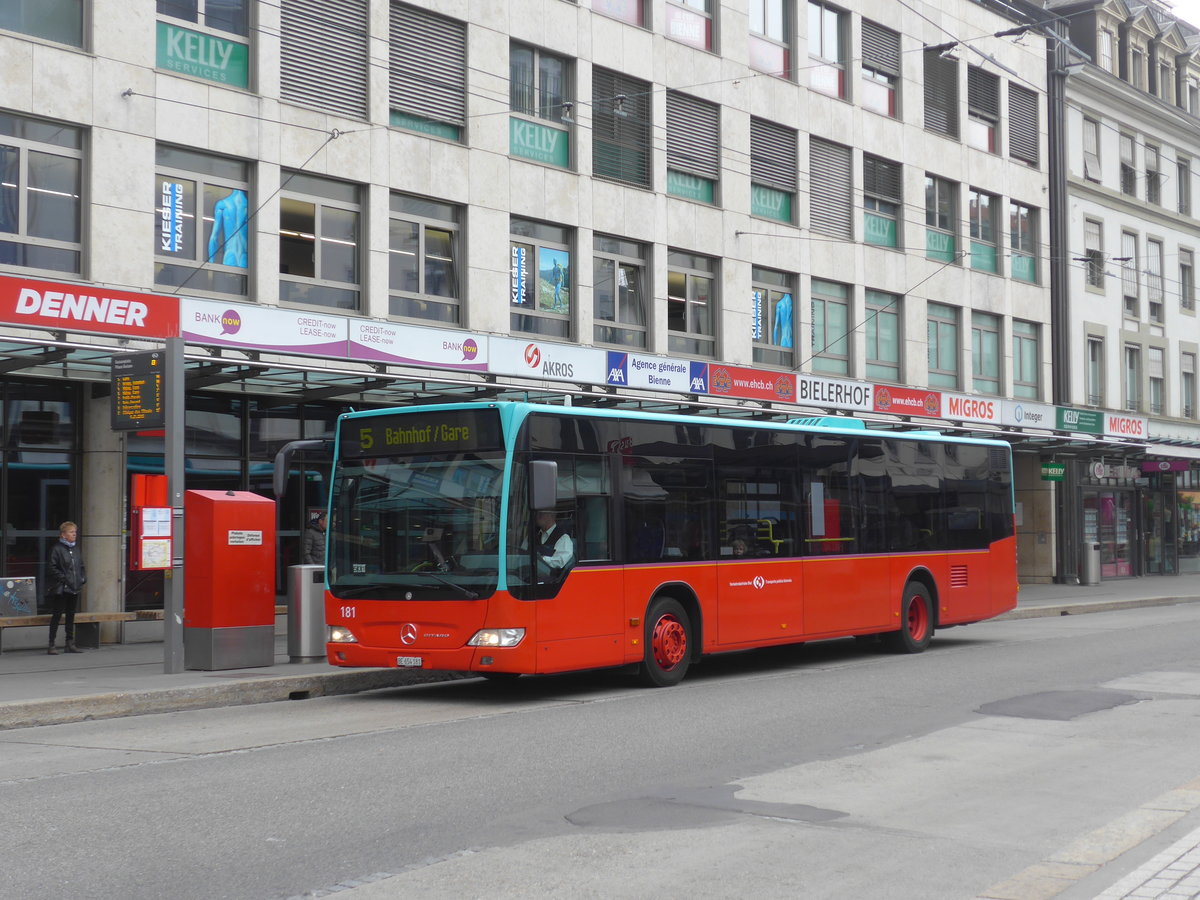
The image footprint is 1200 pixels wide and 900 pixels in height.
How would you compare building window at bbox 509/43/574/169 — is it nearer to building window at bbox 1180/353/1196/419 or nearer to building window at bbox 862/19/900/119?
building window at bbox 862/19/900/119

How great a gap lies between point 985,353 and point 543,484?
26.0m

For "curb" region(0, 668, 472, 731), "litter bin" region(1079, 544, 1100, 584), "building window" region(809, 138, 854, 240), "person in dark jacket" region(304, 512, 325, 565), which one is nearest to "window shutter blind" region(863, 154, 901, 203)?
"building window" region(809, 138, 854, 240)

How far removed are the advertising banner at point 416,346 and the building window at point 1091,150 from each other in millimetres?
25280

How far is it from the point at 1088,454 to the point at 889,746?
30086 millimetres

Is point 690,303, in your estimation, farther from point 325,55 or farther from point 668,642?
point 668,642

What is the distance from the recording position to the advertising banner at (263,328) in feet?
59.1

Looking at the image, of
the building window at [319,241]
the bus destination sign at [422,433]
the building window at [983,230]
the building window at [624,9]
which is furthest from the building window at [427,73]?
the building window at [983,230]

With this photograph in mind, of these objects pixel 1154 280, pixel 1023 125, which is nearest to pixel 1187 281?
pixel 1154 280

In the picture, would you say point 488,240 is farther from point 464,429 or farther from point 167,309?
point 464,429

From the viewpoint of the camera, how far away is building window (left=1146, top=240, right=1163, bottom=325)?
4350 cm

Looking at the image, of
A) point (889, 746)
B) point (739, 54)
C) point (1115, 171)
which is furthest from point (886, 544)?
point (1115, 171)

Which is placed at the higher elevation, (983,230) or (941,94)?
(941,94)

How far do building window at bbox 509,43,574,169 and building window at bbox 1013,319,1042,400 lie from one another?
17047 millimetres

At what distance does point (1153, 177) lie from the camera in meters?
44.2
